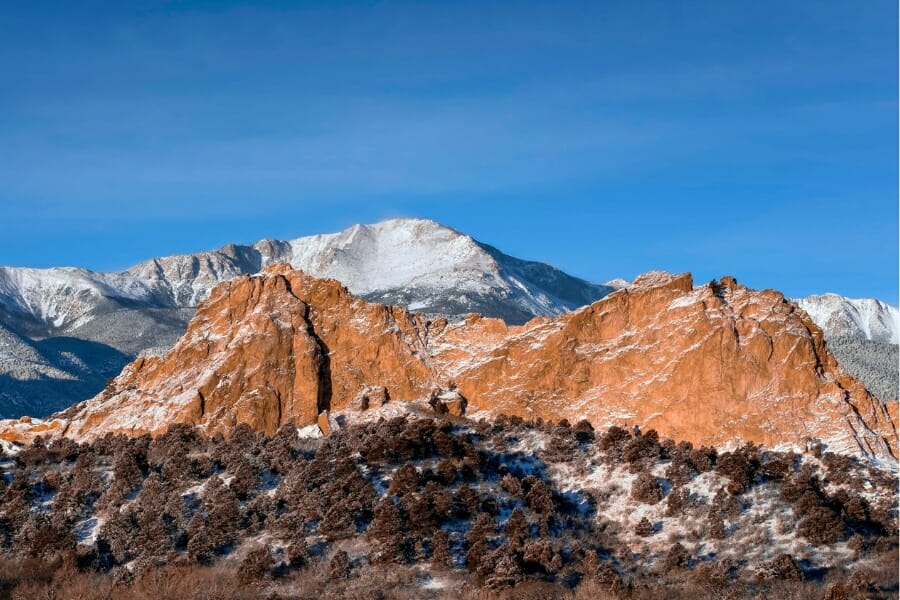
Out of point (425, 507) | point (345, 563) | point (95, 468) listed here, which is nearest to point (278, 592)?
point (345, 563)

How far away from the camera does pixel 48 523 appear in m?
65.6

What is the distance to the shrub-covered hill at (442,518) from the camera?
58781 millimetres

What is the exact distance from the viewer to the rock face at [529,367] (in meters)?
76.7

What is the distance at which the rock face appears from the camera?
76688 mm

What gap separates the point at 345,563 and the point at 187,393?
27.7 m

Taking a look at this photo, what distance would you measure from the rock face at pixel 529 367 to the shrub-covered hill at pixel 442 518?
3681 millimetres

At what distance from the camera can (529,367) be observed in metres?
82.7

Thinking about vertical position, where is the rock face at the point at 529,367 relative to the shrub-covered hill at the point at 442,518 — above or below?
above

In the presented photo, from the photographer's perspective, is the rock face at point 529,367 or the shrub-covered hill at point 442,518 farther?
the rock face at point 529,367

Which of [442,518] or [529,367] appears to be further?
[529,367]

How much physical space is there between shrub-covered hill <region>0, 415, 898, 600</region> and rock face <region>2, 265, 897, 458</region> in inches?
145

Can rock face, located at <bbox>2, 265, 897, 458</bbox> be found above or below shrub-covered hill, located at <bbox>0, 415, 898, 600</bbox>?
above

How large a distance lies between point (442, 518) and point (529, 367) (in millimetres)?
20605

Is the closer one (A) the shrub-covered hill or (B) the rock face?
(A) the shrub-covered hill
